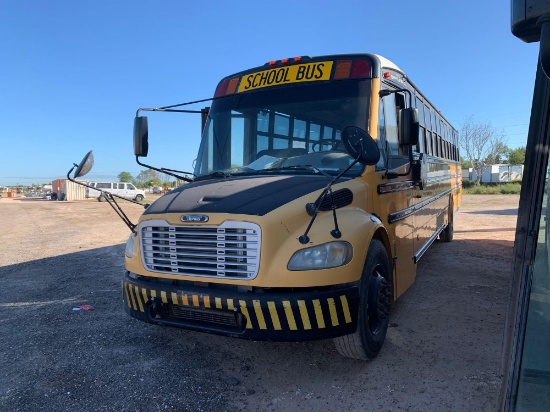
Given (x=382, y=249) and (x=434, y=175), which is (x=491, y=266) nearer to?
(x=434, y=175)

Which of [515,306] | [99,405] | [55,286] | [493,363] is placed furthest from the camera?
[55,286]

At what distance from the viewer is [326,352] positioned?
3.64 m

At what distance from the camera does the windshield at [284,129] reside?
12.1ft

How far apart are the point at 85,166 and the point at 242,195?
1.66 m

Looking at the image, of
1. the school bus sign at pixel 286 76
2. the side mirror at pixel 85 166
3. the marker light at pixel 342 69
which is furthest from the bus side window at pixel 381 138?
the side mirror at pixel 85 166

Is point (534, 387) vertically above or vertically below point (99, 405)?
above

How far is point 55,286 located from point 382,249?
5015mm

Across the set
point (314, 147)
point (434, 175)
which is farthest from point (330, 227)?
point (434, 175)

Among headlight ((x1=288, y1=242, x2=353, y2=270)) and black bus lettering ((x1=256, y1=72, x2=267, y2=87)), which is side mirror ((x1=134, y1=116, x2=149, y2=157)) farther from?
headlight ((x1=288, y1=242, x2=353, y2=270))

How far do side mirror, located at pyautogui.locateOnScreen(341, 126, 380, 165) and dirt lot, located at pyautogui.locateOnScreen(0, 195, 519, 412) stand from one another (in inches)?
65.6

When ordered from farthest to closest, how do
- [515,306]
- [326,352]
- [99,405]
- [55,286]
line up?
1. [55,286]
2. [326,352]
3. [99,405]
4. [515,306]

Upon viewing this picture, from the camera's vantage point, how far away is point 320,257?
2.80 metres

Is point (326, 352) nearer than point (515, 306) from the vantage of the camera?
No

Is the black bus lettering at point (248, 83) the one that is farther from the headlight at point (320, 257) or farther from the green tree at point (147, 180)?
the green tree at point (147, 180)
